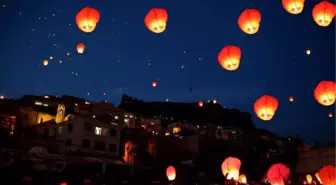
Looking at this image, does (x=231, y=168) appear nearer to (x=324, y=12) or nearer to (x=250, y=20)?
(x=250, y=20)

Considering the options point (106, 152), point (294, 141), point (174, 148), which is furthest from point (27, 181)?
point (294, 141)

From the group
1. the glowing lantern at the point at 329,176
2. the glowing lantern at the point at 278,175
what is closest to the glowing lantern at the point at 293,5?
the glowing lantern at the point at 329,176

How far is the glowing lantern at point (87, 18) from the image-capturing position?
12.6m

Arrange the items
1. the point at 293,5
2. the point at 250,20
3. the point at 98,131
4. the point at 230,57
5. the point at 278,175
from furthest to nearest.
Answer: the point at 98,131 → the point at 278,175 → the point at 230,57 → the point at 250,20 → the point at 293,5

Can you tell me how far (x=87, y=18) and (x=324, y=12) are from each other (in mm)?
7222

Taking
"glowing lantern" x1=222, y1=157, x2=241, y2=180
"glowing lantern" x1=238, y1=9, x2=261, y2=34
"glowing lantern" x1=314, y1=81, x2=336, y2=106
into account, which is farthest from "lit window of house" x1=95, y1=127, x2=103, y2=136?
"glowing lantern" x1=314, y1=81, x2=336, y2=106

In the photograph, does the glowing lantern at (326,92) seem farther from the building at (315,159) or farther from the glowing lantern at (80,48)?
the building at (315,159)

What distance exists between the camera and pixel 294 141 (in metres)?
51.5

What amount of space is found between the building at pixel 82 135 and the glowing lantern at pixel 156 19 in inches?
614

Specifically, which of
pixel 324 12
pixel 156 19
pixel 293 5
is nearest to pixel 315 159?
pixel 324 12

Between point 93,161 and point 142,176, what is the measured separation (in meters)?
3.86

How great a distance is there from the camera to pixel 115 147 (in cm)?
2964

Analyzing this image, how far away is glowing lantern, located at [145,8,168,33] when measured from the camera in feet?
40.3

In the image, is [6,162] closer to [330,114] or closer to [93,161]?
[93,161]
